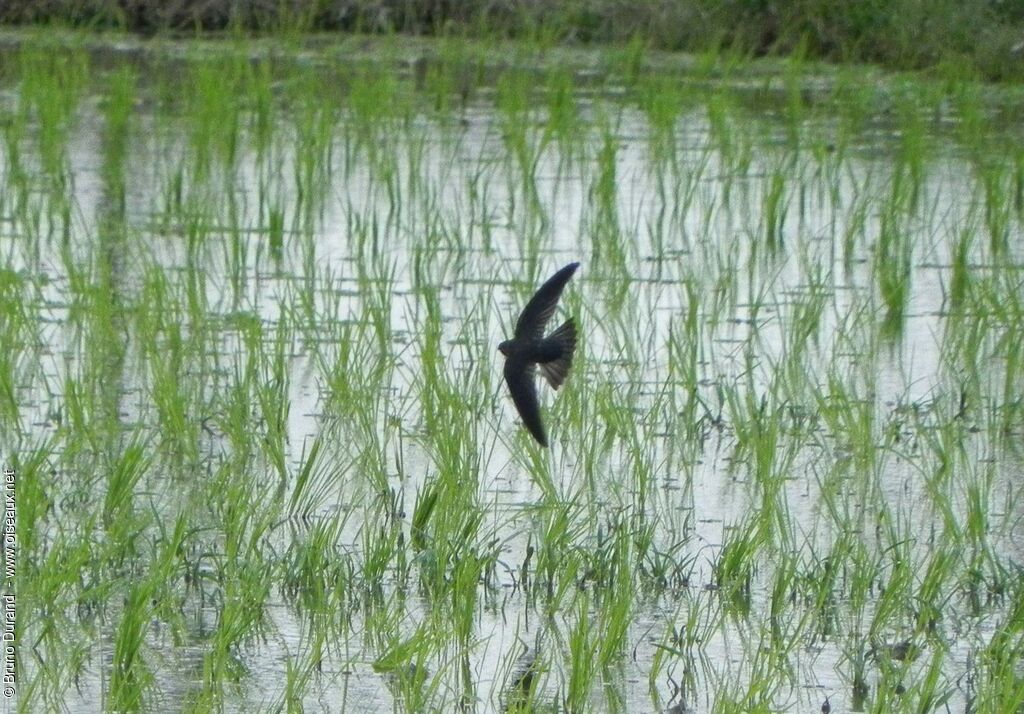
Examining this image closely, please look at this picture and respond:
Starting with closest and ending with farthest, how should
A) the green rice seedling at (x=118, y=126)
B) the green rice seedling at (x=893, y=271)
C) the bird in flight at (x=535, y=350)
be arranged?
the bird in flight at (x=535, y=350) → the green rice seedling at (x=893, y=271) → the green rice seedling at (x=118, y=126)

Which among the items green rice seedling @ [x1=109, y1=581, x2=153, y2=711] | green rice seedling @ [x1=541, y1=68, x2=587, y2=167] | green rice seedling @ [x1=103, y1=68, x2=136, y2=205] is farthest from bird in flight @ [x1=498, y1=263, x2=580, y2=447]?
green rice seedling @ [x1=103, y1=68, x2=136, y2=205]

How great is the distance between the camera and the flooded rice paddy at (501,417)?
2900 millimetres

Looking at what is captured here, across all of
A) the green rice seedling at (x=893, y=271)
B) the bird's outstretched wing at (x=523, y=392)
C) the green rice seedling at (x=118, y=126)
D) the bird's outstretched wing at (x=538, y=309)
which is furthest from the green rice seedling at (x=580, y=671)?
the green rice seedling at (x=118, y=126)

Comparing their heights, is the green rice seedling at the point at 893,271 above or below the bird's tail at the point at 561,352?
below

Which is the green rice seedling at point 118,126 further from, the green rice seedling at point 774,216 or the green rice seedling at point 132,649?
the green rice seedling at point 132,649

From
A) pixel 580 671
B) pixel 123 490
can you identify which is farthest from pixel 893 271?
pixel 580 671

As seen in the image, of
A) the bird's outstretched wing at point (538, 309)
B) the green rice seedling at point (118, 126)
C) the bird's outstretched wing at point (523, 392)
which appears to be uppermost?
the bird's outstretched wing at point (538, 309)

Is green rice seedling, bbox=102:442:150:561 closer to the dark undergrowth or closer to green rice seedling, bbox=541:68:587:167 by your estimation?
green rice seedling, bbox=541:68:587:167

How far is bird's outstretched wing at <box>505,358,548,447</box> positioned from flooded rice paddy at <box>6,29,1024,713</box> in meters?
0.24

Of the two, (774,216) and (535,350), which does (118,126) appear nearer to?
(774,216)

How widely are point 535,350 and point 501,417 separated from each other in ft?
3.81

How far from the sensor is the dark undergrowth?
358 inches

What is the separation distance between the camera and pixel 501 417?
417cm

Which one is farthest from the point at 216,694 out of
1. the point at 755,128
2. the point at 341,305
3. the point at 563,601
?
the point at 755,128
